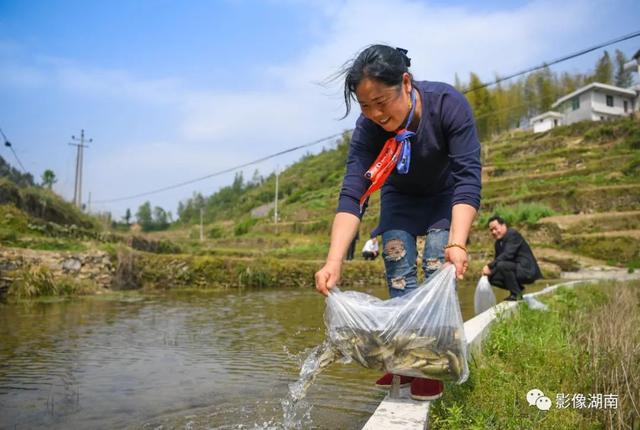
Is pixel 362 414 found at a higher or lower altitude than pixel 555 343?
lower

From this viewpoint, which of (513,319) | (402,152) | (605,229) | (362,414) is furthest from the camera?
(605,229)

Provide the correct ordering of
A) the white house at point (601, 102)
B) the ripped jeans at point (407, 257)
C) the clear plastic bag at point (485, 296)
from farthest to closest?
the white house at point (601, 102) → the clear plastic bag at point (485, 296) → the ripped jeans at point (407, 257)

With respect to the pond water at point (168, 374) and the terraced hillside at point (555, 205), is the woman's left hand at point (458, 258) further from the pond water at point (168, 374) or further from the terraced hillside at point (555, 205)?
the terraced hillside at point (555, 205)

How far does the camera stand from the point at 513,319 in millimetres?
4723

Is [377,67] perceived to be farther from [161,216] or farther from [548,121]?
[161,216]

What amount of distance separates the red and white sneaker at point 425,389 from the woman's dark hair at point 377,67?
132 centimetres

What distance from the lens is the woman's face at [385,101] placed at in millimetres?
2135

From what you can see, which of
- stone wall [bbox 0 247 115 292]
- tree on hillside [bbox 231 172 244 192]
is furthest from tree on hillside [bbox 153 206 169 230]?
stone wall [bbox 0 247 115 292]

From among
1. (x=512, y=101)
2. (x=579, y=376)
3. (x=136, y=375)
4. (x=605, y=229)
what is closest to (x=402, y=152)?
(x=579, y=376)

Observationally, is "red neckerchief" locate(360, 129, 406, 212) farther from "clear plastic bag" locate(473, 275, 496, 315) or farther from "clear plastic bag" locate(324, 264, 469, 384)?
"clear plastic bag" locate(473, 275, 496, 315)

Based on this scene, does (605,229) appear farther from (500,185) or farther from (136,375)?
(136,375)

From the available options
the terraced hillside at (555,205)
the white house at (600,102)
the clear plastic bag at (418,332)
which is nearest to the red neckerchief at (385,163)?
the clear plastic bag at (418,332)

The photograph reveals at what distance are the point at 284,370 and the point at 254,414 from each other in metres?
1.11

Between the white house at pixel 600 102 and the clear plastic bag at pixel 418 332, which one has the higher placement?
the white house at pixel 600 102
